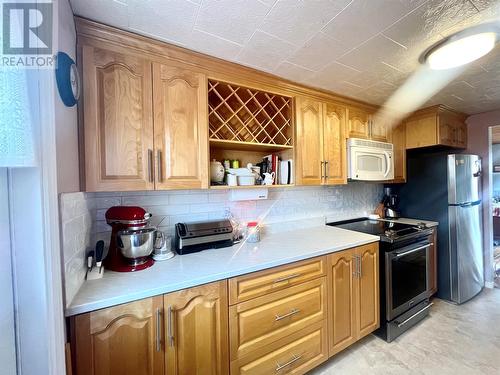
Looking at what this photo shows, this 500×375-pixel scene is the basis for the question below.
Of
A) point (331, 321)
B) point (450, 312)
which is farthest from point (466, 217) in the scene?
point (331, 321)

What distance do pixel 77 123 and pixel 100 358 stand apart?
42.4 inches

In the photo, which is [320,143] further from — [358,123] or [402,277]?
[402,277]

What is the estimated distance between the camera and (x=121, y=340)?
2.88ft

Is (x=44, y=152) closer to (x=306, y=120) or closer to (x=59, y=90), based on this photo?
(x=59, y=90)

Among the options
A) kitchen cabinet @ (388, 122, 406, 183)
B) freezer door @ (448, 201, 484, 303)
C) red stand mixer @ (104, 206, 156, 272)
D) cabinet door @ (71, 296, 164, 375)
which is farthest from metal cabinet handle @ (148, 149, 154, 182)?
freezer door @ (448, 201, 484, 303)

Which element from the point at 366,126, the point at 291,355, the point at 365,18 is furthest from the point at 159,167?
the point at 366,126

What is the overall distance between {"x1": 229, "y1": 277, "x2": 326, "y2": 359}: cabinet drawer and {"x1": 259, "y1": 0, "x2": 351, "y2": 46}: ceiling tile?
5.00 ft

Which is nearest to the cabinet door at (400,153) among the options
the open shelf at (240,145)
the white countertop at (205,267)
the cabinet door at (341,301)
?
the white countertop at (205,267)

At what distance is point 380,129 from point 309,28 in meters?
1.71

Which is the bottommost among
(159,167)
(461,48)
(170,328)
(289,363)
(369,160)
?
(289,363)

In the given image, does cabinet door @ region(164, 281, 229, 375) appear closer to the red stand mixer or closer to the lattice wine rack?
the red stand mixer

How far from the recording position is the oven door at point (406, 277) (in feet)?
5.59

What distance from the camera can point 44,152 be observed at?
65 centimetres

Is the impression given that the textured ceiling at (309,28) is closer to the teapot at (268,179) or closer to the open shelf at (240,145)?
the open shelf at (240,145)
